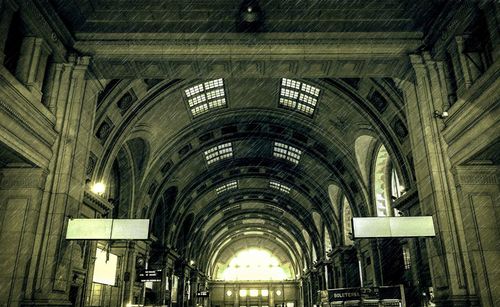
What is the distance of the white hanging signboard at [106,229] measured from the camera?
9.16 m

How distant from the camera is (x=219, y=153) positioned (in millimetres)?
30781

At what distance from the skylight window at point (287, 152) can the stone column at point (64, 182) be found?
768 inches

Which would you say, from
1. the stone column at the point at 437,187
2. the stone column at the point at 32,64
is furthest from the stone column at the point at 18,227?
the stone column at the point at 437,187

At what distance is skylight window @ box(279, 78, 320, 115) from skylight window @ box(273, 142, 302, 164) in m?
4.99

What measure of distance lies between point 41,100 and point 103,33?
95.2 inches

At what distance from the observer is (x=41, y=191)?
30.1 feet

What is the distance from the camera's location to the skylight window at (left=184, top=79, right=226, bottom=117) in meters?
22.3

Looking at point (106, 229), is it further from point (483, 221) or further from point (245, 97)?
point (245, 97)

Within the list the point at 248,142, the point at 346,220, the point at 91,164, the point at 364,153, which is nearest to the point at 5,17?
the point at 91,164

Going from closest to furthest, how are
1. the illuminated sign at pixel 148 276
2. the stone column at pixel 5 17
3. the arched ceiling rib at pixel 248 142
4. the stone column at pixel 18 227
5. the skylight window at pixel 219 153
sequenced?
the stone column at pixel 5 17
the stone column at pixel 18 227
the arched ceiling rib at pixel 248 142
the illuminated sign at pixel 148 276
the skylight window at pixel 219 153

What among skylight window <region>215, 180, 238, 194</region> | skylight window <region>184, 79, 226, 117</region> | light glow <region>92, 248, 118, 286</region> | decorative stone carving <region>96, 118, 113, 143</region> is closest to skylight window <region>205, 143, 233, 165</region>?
skylight window <region>184, 79, 226, 117</region>

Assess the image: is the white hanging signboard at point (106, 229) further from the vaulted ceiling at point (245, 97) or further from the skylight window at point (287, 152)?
the skylight window at point (287, 152)

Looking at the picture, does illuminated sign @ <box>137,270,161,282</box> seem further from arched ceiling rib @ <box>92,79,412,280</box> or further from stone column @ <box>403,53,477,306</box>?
stone column @ <box>403,53,477,306</box>

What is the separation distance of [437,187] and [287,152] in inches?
836
